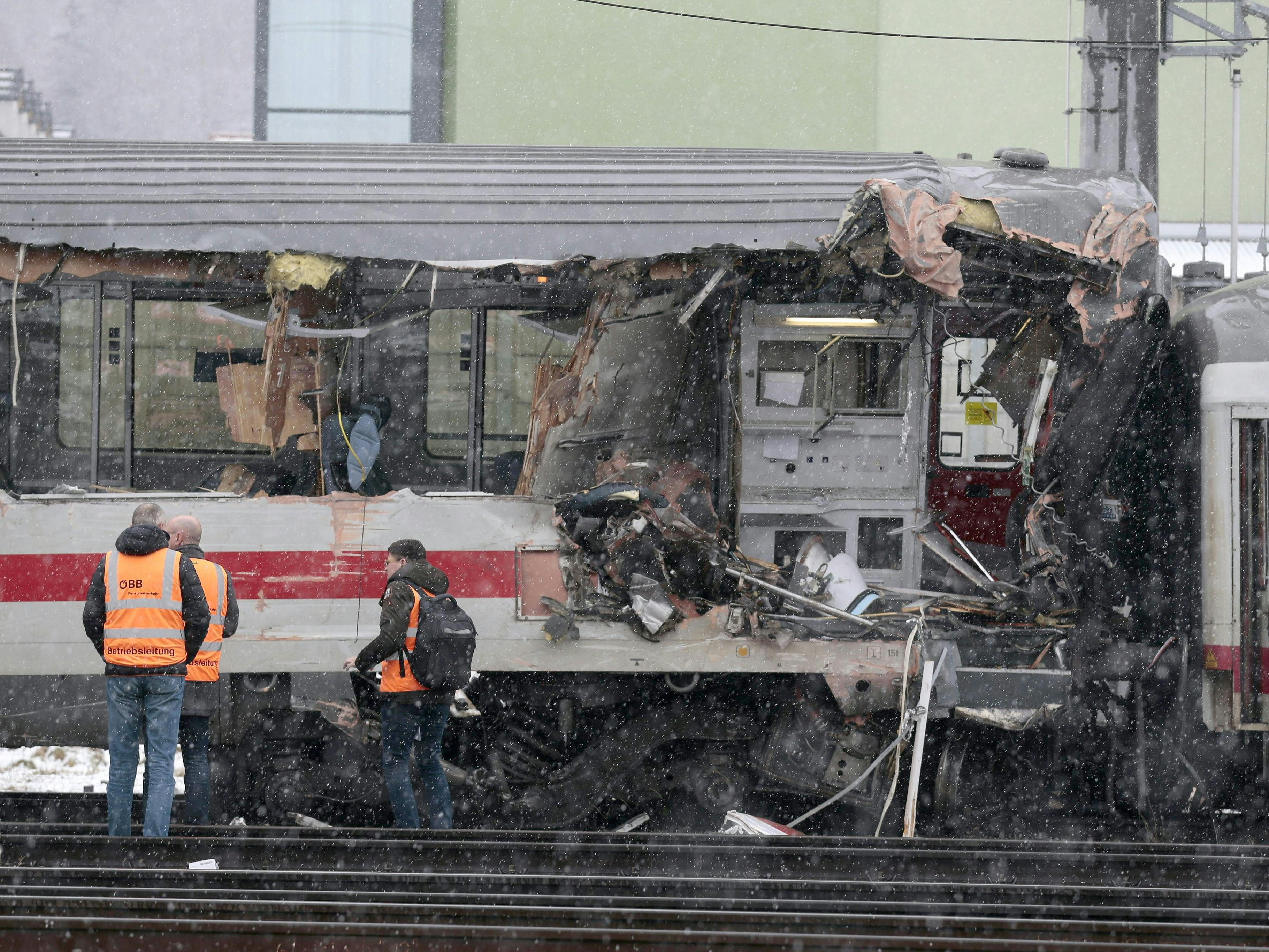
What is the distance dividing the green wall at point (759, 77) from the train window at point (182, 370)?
10399 millimetres

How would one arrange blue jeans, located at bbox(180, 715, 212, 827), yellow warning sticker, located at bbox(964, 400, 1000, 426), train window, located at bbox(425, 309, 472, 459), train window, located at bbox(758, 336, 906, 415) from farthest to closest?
yellow warning sticker, located at bbox(964, 400, 1000, 426) < train window, located at bbox(425, 309, 472, 459) < train window, located at bbox(758, 336, 906, 415) < blue jeans, located at bbox(180, 715, 212, 827)

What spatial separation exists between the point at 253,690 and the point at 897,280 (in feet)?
14.4

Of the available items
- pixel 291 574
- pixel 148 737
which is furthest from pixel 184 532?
pixel 148 737

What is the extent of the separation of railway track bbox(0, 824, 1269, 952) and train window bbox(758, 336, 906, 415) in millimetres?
2528

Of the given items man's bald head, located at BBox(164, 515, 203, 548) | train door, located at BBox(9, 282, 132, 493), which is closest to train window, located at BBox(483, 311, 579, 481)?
man's bald head, located at BBox(164, 515, 203, 548)

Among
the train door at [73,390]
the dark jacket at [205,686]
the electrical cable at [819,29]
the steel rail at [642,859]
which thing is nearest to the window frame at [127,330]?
the train door at [73,390]

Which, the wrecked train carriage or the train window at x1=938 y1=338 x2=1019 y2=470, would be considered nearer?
the wrecked train carriage

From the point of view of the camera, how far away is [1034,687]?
23.4ft

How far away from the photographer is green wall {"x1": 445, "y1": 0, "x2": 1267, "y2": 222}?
57.5 ft

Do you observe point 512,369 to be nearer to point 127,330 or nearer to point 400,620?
point 400,620

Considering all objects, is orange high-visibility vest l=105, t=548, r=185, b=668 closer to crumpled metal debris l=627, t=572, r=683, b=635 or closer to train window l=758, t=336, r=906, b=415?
crumpled metal debris l=627, t=572, r=683, b=635

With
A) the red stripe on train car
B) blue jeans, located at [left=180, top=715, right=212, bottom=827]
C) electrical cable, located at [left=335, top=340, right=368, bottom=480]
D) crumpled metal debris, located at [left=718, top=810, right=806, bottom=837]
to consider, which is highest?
electrical cable, located at [left=335, top=340, right=368, bottom=480]

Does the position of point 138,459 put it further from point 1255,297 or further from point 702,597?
point 1255,297

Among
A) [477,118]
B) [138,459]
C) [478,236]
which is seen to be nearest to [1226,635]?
[478,236]
